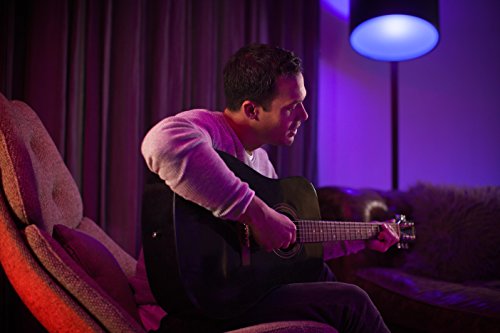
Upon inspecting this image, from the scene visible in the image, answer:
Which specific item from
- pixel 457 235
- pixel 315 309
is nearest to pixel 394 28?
pixel 457 235

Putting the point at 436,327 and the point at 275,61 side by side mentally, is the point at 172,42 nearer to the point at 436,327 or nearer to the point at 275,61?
the point at 275,61

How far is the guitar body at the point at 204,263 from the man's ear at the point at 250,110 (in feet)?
0.62

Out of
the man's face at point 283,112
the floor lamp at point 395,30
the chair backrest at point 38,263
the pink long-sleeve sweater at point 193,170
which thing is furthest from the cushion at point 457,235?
the chair backrest at point 38,263

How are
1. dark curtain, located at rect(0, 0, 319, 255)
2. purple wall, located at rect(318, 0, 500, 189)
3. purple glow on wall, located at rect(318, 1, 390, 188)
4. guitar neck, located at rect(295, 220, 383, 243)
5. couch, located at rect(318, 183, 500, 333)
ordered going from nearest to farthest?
guitar neck, located at rect(295, 220, 383, 243)
couch, located at rect(318, 183, 500, 333)
dark curtain, located at rect(0, 0, 319, 255)
purple wall, located at rect(318, 0, 500, 189)
purple glow on wall, located at rect(318, 1, 390, 188)

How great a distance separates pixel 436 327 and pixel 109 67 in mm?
1708

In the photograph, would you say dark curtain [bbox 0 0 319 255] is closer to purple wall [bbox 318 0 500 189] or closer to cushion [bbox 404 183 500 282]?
purple wall [bbox 318 0 500 189]

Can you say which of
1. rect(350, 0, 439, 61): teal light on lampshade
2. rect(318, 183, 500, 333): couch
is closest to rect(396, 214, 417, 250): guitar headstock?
A: rect(318, 183, 500, 333): couch

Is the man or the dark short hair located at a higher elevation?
the dark short hair

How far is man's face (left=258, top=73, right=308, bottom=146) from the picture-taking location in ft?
3.63

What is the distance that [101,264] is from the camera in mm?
968

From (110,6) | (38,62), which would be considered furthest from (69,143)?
(110,6)

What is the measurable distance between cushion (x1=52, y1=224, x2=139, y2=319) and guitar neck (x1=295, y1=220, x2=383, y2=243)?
459 millimetres

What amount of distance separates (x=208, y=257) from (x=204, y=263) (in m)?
0.02

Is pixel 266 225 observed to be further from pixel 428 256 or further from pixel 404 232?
pixel 428 256
